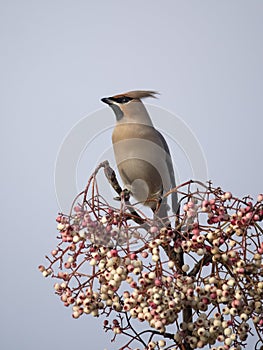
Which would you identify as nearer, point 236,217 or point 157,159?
point 236,217

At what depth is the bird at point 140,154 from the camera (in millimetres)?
771

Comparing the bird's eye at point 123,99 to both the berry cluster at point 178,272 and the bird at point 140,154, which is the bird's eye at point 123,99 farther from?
the berry cluster at point 178,272

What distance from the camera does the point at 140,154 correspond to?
2.53ft

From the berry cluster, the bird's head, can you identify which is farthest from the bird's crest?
the berry cluster

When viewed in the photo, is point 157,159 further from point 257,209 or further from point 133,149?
point 257,209

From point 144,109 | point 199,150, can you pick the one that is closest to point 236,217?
point 199,150

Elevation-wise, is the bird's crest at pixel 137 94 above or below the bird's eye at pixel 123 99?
above

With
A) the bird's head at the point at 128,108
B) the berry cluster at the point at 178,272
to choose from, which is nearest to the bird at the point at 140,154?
the bird's head at the point at 128,108

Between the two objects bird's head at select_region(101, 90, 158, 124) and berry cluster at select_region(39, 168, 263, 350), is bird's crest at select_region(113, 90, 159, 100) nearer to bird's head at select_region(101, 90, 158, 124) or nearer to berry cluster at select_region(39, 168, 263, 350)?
bird's head at select_region(101, 90, 158, 124)

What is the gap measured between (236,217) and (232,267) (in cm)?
6

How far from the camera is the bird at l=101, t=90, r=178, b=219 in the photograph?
0.77m

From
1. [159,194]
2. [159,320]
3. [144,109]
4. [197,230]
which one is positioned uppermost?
[144,109]

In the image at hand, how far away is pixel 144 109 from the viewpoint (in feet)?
2.64

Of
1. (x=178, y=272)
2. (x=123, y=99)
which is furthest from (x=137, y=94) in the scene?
(x=178, y=272)
